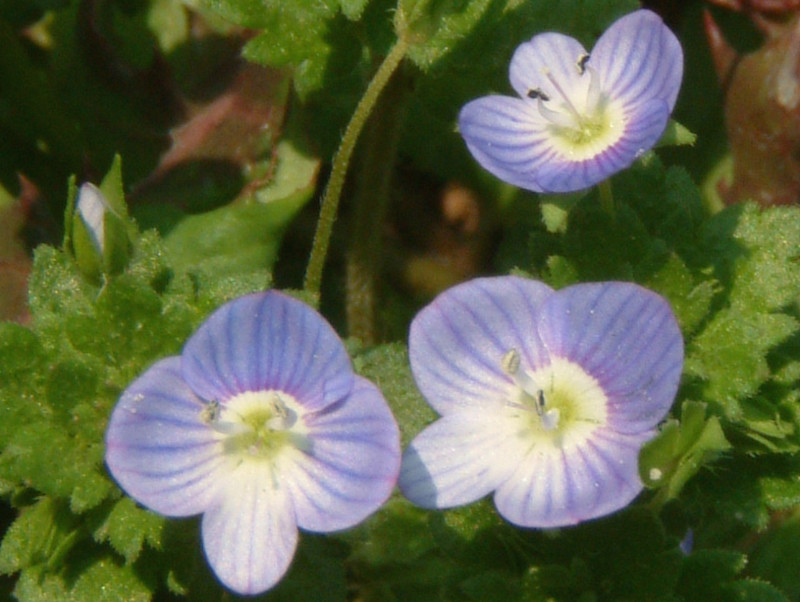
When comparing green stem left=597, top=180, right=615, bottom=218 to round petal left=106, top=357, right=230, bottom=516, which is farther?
green stem left=597, top=180, right=615, bottom=218

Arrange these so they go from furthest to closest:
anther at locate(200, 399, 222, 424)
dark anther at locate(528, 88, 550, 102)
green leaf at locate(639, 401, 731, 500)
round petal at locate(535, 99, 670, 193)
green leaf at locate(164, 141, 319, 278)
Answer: green leaf at locate(164, 141, 319, 278) → dark anther at locate(528, 88, 550, 102) → round petal at locate(535, 99, 670, 193) → anther at locate(200, 399, 222, 424) → green leaf at locate(639, 401, 731, 500)

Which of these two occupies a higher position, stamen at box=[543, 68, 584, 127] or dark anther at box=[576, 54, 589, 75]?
dark anther at box=[576, 54, 589, 75]

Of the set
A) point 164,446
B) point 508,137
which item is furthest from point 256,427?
point 508,137

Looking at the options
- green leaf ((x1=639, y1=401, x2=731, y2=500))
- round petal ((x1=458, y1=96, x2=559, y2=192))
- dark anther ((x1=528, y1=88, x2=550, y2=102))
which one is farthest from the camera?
dark anther ((x1=528, y1=88, x2=550, y2=102))

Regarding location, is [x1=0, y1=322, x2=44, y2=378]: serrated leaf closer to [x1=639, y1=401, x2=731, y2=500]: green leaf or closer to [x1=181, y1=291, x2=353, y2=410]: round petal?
[x1=181, y1=291, x2=353, y2=410]: round petal

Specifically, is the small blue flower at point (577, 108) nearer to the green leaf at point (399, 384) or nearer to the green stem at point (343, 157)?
the green stem at point (343, 157)

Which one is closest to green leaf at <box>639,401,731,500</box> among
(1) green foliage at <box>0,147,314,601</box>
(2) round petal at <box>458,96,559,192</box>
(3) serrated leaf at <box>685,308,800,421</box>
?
(3) serrated leaf at <box>685,308,800,421</box>
